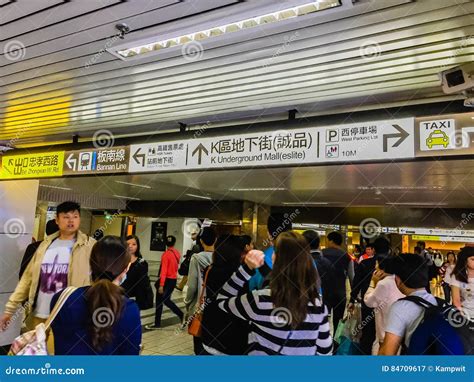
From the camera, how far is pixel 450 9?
2.00m

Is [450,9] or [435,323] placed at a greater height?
[450,9]

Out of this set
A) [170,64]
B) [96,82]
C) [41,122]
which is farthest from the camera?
[41,122]

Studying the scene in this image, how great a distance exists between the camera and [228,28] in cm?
233

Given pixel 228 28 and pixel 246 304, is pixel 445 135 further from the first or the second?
pixel 246 304

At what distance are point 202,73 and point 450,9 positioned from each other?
176 cm

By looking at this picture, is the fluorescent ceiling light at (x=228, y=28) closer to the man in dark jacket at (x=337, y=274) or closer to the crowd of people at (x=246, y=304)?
the crowd of people at (x=246, y=304)

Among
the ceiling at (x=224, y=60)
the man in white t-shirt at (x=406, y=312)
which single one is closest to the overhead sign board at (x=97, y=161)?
the ceiling at (x=224, y=60)

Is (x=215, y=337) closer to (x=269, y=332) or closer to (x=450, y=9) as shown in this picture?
(x=269, y=332)

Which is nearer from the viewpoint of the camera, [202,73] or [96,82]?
[202,73]

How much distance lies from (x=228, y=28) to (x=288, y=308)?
1.76 metres

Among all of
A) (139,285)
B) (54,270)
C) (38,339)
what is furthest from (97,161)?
(38,339)

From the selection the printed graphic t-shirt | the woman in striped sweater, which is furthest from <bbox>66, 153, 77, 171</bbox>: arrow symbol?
the woman in striped sweater

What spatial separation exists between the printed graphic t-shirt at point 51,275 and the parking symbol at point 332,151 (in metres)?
2.28

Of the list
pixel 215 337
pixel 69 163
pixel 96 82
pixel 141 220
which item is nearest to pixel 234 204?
pixel 141 220
